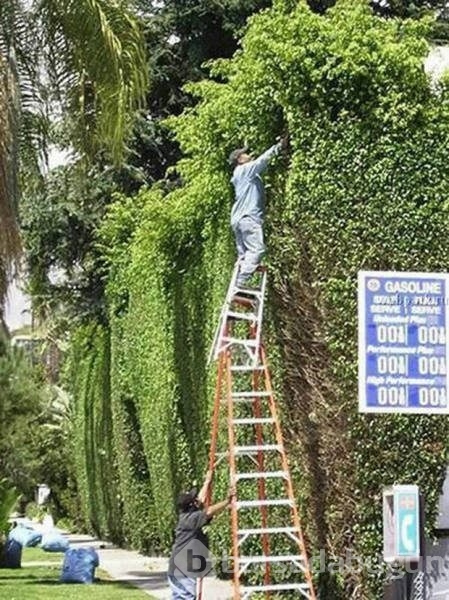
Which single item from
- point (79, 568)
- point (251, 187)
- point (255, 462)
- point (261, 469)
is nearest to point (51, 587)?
point (79, 568)

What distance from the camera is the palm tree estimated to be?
54.3 ft

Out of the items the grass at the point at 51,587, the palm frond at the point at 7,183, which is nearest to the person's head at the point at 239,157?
the palm frond at the point at 7,183

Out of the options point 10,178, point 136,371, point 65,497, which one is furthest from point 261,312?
point 65,497

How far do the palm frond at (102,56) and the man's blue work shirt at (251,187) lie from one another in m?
3.53

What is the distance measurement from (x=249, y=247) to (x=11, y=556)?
1322 cm

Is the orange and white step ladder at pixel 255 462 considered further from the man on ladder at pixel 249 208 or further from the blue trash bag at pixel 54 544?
the blue trash bag at pixel 54 544

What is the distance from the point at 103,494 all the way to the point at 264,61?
21596 mm

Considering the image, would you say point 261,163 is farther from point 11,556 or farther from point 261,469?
point 11,556

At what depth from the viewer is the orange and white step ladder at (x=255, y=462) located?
44.8ft

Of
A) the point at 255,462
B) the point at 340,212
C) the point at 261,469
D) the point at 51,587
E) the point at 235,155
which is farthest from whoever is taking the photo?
the point at 51,587

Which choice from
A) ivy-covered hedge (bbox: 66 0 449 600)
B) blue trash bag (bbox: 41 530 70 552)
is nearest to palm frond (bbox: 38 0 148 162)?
ivy-covered hedge (bbox: 66 0 449 600)

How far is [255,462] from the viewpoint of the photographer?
51.9ft

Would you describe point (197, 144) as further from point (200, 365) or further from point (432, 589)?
point (432, 589)

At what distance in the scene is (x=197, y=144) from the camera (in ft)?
53.3
